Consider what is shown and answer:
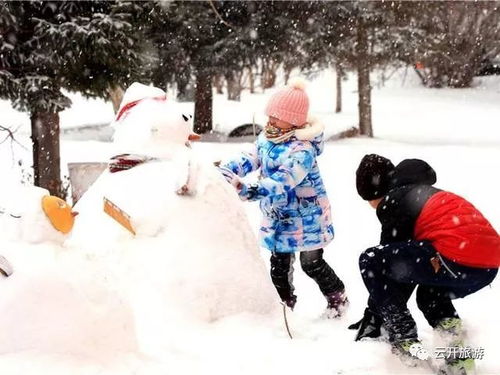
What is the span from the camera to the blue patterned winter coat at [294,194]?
3916 mm

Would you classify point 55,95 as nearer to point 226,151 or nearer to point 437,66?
point 226,151

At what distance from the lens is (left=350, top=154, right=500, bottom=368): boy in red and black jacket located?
308 cm

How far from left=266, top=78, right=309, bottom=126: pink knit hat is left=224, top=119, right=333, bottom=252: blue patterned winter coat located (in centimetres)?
9

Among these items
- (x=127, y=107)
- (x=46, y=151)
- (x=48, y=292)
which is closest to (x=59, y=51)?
(x=46, y=151)

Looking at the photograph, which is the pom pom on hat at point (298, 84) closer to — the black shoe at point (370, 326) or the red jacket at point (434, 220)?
the red jacket at point (434, 220)

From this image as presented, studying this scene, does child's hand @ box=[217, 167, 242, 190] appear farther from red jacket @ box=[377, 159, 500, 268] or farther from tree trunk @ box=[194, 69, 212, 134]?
tree trunk @ box=[194, 69, 212, 134]

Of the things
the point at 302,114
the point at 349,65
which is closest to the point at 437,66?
the point at 349,65

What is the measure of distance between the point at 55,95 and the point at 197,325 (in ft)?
19.4

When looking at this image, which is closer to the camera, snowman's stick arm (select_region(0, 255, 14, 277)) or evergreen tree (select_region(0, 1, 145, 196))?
snowman's stick arm (select_region(0, 255, 14, 277))

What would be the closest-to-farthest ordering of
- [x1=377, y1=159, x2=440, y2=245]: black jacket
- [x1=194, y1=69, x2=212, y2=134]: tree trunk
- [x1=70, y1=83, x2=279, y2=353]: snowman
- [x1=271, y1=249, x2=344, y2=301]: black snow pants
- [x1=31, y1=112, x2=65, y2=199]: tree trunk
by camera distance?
[x1=377, y1=159, x2=440, y2=245]: black jacket
[x1=70, y1=83, x2=279, y2=353]: snowman
[x1=271, y1=249, x2=344, y2=301]: black snow pants
[x1=31, y1=112, x2=65, y2=199]: tree trunk
[x1=194, y1=69, x2=212, y2=134]: tree trunk

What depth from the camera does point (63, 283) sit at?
268cm

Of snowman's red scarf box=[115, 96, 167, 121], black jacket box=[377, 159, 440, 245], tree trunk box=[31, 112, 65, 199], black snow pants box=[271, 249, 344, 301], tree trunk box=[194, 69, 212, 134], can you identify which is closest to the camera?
black jacket box=[377, 159, 440, 245]

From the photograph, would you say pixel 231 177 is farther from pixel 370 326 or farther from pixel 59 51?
pixel 59 51

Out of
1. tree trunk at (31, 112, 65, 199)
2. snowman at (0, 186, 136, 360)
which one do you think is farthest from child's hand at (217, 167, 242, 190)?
tree trunk at (31, 112, 65, 199)
